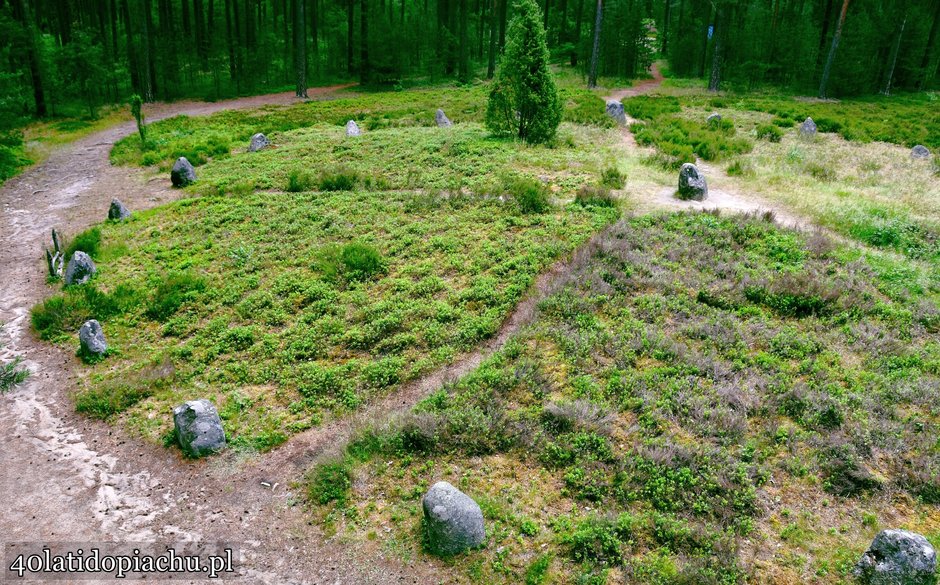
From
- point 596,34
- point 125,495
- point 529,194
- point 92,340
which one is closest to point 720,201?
point 529,194

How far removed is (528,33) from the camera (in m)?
17.1

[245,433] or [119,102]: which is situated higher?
[119,102]

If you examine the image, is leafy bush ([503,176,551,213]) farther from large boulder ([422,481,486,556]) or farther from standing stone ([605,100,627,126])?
standing stone ([605,100,627,126])

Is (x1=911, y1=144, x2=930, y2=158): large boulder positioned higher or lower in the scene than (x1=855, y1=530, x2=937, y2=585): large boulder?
higher

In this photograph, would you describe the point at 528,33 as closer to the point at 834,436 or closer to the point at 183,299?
the point at 183,299

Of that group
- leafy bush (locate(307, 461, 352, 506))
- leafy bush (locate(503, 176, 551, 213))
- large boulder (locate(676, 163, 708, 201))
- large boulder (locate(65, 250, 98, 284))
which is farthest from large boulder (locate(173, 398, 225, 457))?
large boulder (locate(676, 163, 708, 201))

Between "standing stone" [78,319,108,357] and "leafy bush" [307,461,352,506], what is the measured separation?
15.8 feet

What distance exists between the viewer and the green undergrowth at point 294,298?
784 cm

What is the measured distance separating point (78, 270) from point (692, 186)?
13.1 m

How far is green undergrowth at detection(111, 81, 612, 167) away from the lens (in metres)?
19.5

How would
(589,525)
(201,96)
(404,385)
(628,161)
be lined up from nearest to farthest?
(589,525) < (404,385) < (628,161) < (201,96)

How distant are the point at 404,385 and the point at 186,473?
2.80 metres

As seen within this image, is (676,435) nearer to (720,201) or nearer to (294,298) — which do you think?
(294,298)

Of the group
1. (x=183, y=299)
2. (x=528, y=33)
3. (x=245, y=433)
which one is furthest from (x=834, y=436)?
(x=528, y=33)
